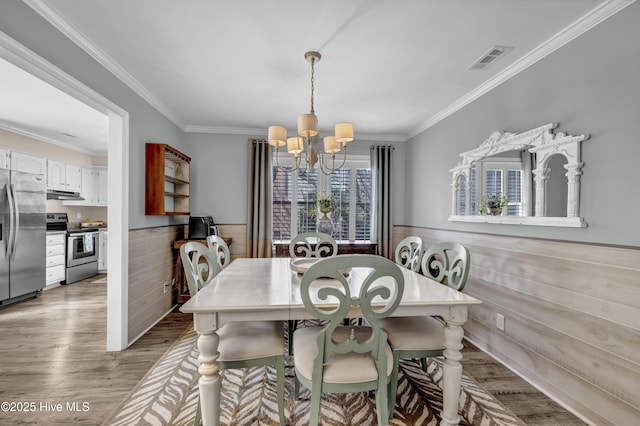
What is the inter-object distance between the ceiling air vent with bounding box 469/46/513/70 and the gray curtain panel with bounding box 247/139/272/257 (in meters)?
2.84

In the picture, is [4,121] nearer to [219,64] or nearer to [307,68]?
[219,64]

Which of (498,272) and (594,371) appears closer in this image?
(594,371)

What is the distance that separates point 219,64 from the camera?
2.49 metres

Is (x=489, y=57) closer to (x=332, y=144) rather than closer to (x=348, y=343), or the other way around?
(x=332, y=144)

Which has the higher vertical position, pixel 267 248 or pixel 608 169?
pixel 608 169

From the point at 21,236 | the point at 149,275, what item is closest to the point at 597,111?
the point at 149,275

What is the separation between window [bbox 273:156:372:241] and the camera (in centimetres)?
458

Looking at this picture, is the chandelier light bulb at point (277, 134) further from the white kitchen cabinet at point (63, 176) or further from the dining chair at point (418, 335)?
the white kitchen cabinet at point (63, 176)

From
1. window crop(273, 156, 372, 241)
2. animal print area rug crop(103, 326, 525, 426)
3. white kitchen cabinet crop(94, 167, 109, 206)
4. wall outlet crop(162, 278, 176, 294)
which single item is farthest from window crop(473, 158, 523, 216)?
white kitchen cabinet crop(94, 167, 109, 206)

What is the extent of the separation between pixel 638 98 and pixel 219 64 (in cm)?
281

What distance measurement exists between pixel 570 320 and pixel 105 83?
388 centimetres

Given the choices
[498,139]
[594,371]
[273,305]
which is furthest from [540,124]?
[273,305]

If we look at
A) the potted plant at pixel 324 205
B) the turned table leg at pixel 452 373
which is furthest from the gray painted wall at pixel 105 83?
the turned table leg at pixel 452 373

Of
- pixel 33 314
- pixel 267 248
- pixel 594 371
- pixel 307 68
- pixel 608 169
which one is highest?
pixel 307 68
